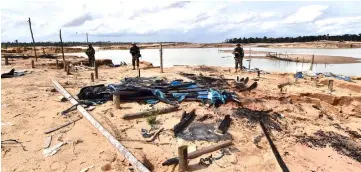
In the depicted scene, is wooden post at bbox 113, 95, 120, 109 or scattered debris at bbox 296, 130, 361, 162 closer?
scattered debris at bbox 296, 130, 361, 162

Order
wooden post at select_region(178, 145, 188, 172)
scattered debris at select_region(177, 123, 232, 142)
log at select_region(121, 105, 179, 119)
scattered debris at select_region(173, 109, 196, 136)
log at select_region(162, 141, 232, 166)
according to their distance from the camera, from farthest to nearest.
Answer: log at select_region(121, 105, 179, 119) → scattered debris at select_region(173, 109, 196, 136) → scattered debris at select_region(177, 123, 232, 142) → log at select_region(162, 141, 232, 166) → wooden post at select_region(178, 145, 188, 172)

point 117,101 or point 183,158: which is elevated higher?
point 117,101

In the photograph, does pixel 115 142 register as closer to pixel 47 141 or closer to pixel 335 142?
pixel 47 141

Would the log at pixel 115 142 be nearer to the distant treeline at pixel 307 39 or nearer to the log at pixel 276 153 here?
the log at pixel 276 153

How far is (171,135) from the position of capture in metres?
6.63

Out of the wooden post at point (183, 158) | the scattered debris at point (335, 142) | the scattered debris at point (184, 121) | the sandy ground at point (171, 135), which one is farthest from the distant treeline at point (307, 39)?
the wooden post at point (183, 158)

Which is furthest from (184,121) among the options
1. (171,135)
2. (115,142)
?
(115,142)

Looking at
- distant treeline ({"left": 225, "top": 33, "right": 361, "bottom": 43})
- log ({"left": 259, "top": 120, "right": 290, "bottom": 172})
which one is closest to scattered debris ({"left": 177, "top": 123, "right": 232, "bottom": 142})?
log ({"left": 259, "top": 120, "right": 290, "bottom": 172})

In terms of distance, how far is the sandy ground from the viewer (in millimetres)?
5652

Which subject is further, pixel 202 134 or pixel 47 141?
pixel 202 134

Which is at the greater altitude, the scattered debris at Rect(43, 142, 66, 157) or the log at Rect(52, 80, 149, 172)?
the log at Rect(52, 80, 149, 172)

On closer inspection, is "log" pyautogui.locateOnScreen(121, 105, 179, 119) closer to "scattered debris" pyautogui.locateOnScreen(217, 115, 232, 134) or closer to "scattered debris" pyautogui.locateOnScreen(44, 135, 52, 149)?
"scattered debris" pyautogui.locateOnScreen(217, 115, 232, 134)

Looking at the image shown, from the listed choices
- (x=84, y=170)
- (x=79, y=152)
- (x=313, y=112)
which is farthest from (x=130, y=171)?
(x=313, y=112)

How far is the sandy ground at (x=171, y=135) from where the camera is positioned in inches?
223
